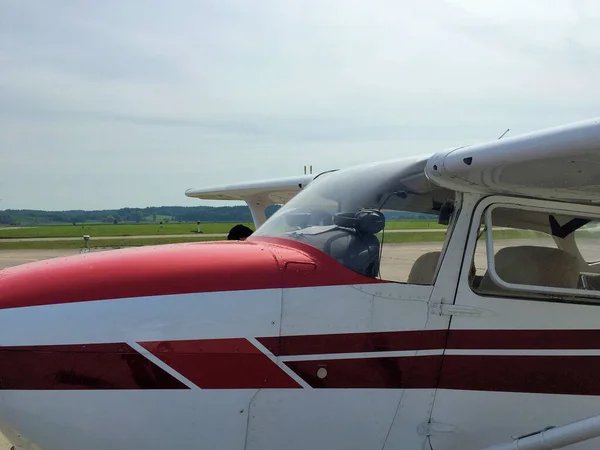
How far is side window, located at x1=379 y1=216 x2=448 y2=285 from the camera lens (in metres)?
3.15

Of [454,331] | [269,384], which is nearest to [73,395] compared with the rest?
[269,384]

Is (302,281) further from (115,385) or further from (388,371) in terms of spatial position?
(115,385)

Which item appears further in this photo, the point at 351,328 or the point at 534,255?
the point at 534,255

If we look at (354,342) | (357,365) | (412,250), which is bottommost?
(357,365)

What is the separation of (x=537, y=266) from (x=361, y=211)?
3.59ft

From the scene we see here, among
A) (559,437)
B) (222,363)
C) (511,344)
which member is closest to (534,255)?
(511,344)

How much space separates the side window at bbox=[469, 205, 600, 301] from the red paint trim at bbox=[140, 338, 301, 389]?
3.95 feet

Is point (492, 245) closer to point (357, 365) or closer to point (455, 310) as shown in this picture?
point (455, 310)

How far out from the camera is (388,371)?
292cm

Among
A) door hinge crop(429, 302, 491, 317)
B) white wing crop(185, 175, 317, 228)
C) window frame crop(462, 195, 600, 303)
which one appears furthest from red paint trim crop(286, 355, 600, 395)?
white wing crop(185, 175, 317, 228)

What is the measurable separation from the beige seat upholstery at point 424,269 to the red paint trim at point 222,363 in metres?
0.88

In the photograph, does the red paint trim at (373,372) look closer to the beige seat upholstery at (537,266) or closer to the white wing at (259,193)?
the beige seat upholstery at (537,266)

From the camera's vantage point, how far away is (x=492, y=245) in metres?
3.21

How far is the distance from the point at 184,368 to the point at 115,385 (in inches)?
12.3
